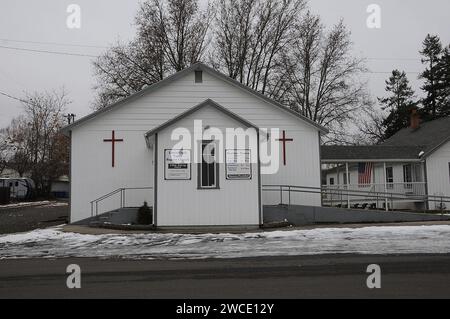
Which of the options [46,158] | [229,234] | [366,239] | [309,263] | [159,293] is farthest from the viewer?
[46,158]

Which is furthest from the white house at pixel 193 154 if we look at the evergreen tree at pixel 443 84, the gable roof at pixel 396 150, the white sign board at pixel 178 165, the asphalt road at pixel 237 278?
the evergreen tree at pixel 443 84

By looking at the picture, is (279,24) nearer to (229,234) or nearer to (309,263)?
(229,234)

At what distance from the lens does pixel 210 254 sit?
11289 mm

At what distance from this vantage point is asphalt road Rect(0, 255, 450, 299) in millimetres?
7074

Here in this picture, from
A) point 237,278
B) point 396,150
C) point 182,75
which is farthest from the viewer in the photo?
point 396,150

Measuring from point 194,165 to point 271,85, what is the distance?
23774 millimetres

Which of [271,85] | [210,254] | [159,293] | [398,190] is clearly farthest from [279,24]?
[159,293]

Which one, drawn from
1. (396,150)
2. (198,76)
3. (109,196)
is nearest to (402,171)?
(396,150)

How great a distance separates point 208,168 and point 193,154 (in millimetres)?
754

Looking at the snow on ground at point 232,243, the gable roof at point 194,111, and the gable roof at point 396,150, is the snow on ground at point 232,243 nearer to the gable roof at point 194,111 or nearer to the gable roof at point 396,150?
the gable roof at point 194,111

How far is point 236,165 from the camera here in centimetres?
1698

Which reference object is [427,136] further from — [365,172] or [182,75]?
[182,75]

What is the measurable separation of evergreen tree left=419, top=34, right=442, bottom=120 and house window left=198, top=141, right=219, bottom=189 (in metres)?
42.3

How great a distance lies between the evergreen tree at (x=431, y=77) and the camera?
180ft
